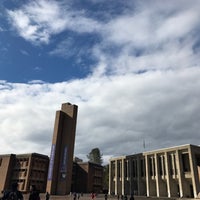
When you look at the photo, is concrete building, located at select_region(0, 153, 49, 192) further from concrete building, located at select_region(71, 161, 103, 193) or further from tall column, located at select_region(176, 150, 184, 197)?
tall column, located at select_region(176, 150, 184, 197)

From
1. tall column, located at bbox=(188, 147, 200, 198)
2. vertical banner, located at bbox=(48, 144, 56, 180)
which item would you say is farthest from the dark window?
vertical banner, located at bbox=(48, 144, 56, 180)

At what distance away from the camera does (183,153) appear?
60.5m

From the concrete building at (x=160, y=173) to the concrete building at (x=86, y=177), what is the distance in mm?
10174

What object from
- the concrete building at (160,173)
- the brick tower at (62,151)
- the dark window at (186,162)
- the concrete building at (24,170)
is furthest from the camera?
the concrete building at (24,170)

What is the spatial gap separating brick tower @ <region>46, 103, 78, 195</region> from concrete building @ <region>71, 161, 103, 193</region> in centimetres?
1801

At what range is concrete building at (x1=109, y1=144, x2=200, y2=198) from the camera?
57.8 metres

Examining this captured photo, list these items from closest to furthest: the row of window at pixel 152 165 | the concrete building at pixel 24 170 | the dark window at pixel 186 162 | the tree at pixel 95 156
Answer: the dark window at pixel 186 162, the row of window at pixel 152 165, the concrete building at pixel 24 170, the tree at pixel 95 156

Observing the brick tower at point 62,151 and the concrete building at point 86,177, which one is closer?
the brick tower at point 62,151

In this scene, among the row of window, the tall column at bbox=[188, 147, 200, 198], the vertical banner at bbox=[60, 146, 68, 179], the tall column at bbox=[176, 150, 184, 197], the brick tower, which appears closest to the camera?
the tall column at bbox=[188, 147, 200, 198]

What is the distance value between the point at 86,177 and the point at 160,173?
3116 cm

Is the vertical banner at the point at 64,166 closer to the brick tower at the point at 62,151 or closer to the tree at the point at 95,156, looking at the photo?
the brick tower at the point at 62,151

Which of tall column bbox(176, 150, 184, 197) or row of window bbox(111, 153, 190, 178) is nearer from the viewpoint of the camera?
tall column bbox(176, 150, 184, 197)

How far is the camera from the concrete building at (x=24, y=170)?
248 ft

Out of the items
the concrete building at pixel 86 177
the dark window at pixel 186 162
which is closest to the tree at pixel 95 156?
the concrete building at pixel 86 177
